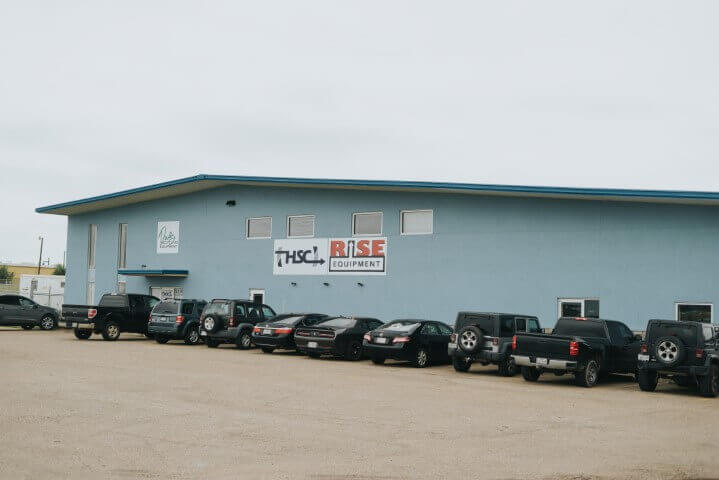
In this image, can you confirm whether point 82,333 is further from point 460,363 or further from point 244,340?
point 460,363

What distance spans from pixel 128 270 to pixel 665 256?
24186mm

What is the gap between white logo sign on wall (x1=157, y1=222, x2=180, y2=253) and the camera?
37938 millimetres

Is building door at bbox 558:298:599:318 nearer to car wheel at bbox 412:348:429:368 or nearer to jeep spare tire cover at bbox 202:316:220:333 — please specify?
car wheel at bbox 412:348:429:368

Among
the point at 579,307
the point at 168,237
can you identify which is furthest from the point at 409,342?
the point at 168,237

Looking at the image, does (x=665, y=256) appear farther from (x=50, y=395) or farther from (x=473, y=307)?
(x=50, y=395)

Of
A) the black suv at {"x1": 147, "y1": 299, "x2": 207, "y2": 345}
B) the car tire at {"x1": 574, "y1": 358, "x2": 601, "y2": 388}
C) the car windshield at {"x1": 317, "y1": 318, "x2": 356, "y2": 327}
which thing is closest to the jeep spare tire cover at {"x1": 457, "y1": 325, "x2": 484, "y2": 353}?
the car tire at {"x1": 574, "y1": 358, "x2": 601, "y2": 388}

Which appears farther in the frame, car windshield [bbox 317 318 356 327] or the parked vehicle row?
car windshield [bbox 317 318 356 327]

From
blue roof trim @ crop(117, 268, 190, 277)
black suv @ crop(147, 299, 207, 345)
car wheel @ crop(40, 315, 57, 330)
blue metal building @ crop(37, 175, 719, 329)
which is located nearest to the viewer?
blue metal building @ crop(37, 175, 719, 329)

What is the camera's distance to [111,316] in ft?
99.3

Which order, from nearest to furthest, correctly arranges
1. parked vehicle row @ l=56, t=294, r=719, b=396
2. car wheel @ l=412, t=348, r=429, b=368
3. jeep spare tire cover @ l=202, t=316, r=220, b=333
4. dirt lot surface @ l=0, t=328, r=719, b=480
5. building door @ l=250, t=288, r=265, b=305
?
dirt lot surface @ l=0, t=328, r=719, b=480, parked vehicle row @ l=56, t=294, r=719, b=396, car wheel @ l=412, t=348, r=429, b=368, jeep spare tire cover @ l=202, t=316, r=220, b=333, building door @ l=250, t=288, r=265, b=305

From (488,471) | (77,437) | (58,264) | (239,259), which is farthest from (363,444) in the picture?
(58,264)

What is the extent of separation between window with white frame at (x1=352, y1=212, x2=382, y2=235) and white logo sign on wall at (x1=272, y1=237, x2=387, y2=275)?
30cm

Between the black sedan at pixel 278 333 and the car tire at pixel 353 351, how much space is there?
2014 millimetres

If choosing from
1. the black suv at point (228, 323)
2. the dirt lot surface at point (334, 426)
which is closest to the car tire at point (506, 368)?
the dirt lot surface at point (334, 426)
